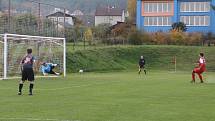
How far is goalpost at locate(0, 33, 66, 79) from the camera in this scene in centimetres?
3711

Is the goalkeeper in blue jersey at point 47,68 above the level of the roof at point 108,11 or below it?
below

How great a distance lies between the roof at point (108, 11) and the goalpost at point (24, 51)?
141 m

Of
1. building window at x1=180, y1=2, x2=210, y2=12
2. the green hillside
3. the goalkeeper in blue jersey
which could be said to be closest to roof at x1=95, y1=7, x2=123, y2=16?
building window at x1=180, y1=2, x2=210, y2=12

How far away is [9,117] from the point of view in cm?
1429

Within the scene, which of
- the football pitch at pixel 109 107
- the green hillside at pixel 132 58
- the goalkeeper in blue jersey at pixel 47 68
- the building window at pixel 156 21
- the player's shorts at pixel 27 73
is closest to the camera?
the football pitch at pixel 109 107

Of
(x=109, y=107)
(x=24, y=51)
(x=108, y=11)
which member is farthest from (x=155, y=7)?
(x=109, y=107)

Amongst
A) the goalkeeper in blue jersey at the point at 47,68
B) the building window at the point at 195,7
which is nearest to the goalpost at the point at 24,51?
the goalkeeper in blue jersey at the point at 47,68

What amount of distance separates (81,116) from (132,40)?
7365 centimetres

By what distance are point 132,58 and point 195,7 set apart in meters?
51.6

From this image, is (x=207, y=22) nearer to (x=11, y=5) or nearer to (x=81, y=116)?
(x=11, y=5)

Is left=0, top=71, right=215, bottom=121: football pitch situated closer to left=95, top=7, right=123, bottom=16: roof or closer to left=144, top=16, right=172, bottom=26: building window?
left=144, top=16, right=172, bottom=26: building window

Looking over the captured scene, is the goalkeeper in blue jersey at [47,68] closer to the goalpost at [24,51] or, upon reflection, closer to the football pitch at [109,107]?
the goalpost at [24,51]

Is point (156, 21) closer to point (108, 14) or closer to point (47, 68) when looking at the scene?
point (108, 14)

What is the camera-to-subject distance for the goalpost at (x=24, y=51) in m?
37.1
